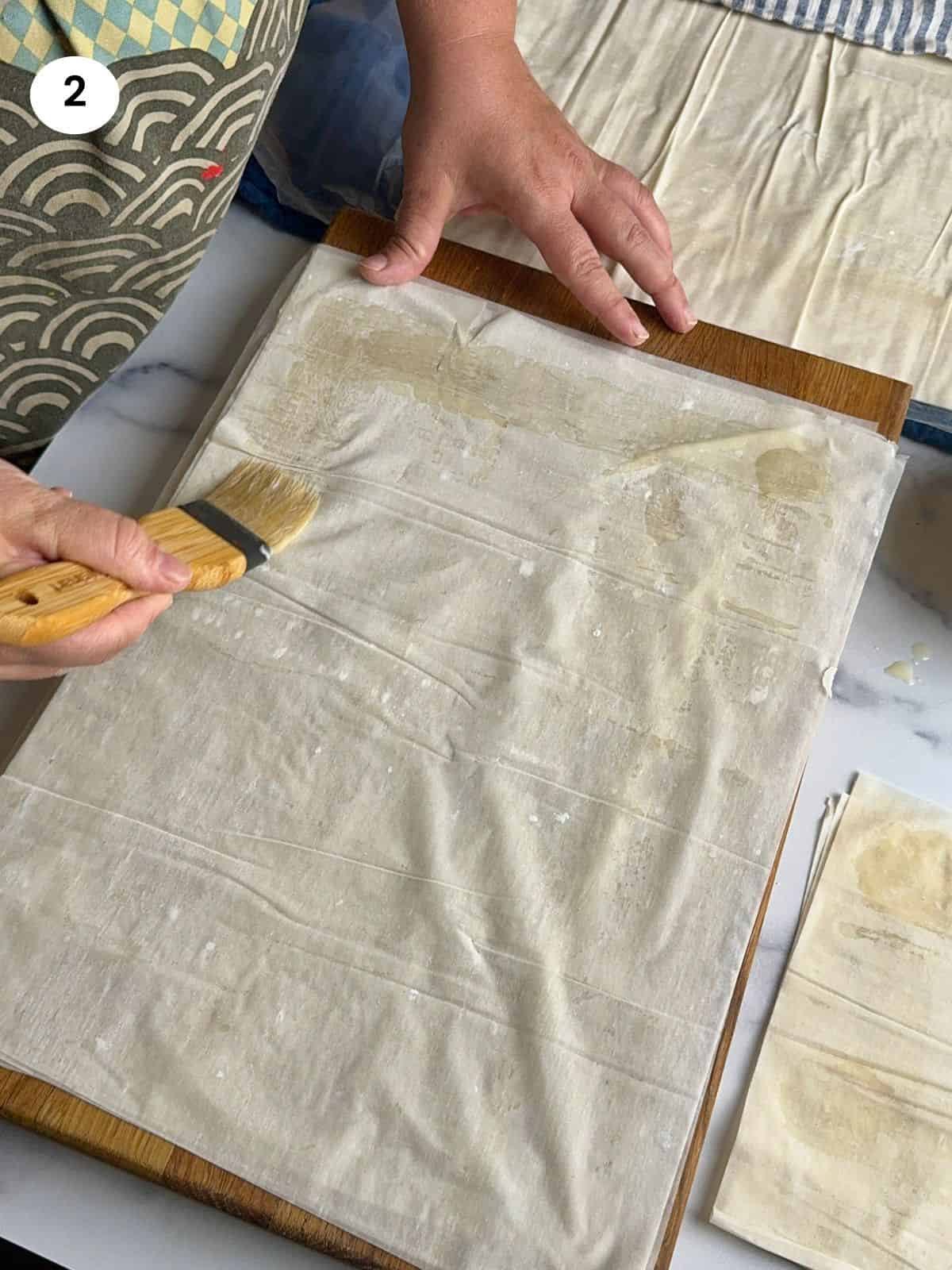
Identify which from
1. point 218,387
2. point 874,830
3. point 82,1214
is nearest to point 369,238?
point 218,387

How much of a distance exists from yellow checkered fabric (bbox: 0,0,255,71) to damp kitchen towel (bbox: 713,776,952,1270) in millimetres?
559

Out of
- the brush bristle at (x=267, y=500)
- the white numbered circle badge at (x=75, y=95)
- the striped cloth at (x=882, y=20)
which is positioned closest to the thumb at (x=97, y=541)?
the brush bristle at (x=267, y=500)

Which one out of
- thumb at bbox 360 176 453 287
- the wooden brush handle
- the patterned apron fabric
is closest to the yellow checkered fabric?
the patterned apron fabric

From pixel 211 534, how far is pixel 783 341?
41 cm

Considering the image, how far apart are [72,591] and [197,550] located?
93 mm

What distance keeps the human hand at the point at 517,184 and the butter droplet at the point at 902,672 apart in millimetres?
255

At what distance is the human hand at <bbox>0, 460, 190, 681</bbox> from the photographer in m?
0.54

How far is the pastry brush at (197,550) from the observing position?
508 millimetres

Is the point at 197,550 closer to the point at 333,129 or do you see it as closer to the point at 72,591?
the point at 72,591

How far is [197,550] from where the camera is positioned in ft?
2.00

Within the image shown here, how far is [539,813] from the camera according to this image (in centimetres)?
58

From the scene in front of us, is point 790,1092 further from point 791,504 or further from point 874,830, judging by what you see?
point 791,504

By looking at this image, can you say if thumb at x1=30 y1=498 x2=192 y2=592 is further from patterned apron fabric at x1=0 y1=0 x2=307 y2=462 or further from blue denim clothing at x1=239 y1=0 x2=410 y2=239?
blue denim clothing at x1=239 y1=0 x2=410 y2=239

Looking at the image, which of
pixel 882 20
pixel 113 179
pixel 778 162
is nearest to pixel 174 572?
pixel 113 179
